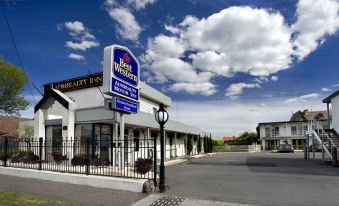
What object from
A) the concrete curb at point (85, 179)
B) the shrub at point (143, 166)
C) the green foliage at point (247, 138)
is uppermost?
the shrub at point (143, 166)

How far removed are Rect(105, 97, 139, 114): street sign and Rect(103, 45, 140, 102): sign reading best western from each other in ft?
0.78

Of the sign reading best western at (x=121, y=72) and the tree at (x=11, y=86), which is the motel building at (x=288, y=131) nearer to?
the tree at (x=11, y=86)

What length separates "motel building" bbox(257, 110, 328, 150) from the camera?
58.7 metres

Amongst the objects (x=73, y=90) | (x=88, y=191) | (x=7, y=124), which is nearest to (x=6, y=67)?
(x=7, y=124)

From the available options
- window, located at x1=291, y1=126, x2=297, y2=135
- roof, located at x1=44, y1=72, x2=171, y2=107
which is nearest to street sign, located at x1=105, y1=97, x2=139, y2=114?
roof, located at x1=44, y1=72, x2=171, y2=107

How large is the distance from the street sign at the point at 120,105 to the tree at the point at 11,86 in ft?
75.7

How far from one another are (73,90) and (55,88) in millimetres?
1716

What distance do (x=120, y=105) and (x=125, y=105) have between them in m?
0.48

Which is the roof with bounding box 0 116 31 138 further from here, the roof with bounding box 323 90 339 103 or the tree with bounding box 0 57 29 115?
the roof with bounding box 323 90 339 103

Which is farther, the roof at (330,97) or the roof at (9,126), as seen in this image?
the roof at (9,126)

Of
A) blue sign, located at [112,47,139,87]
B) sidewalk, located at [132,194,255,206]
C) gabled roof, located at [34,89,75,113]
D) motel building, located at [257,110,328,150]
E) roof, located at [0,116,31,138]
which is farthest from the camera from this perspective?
motel building, located at [257,110,328,150]

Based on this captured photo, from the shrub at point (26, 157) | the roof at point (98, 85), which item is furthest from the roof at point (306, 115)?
the shrub at point (26, 157)

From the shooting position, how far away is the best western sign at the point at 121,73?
13562 millimetres

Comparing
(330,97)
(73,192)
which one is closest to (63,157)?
(73,192)
